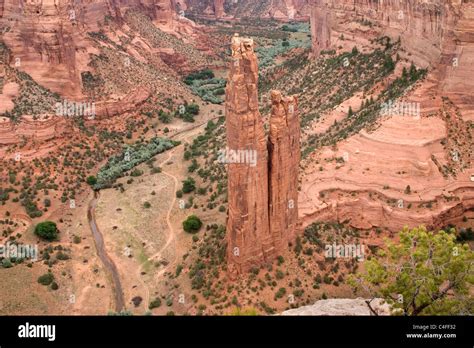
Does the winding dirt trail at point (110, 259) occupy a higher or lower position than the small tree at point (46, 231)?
lower

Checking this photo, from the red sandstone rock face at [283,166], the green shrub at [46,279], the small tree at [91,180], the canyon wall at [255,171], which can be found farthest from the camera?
the small tree at [91,180]

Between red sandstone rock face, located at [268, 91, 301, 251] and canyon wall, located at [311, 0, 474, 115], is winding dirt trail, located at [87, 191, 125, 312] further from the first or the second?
canyon wall, located at [311, 0, 474, 115]

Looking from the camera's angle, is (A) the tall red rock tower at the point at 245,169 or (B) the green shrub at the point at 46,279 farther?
(B) the green shrub at the point at 46,279

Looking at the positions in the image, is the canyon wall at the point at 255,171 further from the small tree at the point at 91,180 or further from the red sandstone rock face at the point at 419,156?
the small tree at the point at 91,180

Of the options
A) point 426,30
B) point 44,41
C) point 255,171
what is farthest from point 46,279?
point 426,30

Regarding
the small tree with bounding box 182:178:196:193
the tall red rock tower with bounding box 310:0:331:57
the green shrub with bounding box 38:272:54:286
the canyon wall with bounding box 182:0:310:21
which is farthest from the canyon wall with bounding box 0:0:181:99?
the canyon wall with bounding box 182:0:310:21

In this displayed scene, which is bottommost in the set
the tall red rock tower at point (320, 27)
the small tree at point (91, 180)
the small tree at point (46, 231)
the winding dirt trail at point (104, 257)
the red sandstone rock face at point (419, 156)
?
the winding dirt trail at point (104, 257)

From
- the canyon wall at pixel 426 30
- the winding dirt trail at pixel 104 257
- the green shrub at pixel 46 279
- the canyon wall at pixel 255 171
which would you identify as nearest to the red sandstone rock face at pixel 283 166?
the canyon wall at pixel 255 171

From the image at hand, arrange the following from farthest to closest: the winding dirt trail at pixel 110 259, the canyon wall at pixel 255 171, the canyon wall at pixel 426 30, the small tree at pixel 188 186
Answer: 1. the small tree at pixel 188 186
2. the canyon wall at pixel 426 30
3. the winding dirt trail at pixel 110 259
4. the canyon wall at pixel 255 171
